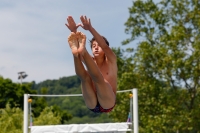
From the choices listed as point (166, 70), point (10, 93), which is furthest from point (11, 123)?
point (10, 93)

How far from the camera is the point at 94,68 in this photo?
577 cm

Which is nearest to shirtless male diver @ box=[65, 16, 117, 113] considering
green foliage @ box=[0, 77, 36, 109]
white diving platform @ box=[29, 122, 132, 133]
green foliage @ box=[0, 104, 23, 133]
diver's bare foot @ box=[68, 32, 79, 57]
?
diver's bare foot @ box=[68, 32, 79, 57]

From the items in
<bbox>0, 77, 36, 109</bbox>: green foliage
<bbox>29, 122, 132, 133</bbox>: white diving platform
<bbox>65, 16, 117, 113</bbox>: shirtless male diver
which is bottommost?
<bbox>29, 122, 132, 133</bbox>: white diving platform

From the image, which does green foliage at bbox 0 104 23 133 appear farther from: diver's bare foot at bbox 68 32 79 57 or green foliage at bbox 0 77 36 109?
diver's bare foot at bbox 68 32 79 57

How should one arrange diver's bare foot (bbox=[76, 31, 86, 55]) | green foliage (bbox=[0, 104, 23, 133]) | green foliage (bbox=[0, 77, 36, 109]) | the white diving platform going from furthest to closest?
green foliage (bbox=[0, 77, 36, 109]) < green foliage (bbox=[0, 104, 23, 133]) < the white diving platform < diver's bare foot (bbox=[76, 31, 86, 55])

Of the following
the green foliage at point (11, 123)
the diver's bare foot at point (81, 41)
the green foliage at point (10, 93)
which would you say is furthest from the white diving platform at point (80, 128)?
the green foliage at point (10, 93)

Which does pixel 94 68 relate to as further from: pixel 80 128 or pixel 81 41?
pixel 80 128

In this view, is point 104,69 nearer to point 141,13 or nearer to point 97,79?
point 97,79

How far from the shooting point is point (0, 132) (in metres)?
18.4

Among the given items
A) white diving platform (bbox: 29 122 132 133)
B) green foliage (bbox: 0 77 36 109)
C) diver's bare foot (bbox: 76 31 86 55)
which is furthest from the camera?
green foliage (bbox: 0 77 36 109)

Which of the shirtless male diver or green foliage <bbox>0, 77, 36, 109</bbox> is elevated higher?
green foliage <bbox>0, 77, 36, 109</bbox>

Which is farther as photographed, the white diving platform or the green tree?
the green tree

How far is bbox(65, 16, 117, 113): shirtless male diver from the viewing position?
5.67 m

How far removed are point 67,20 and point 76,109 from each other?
72.0m
